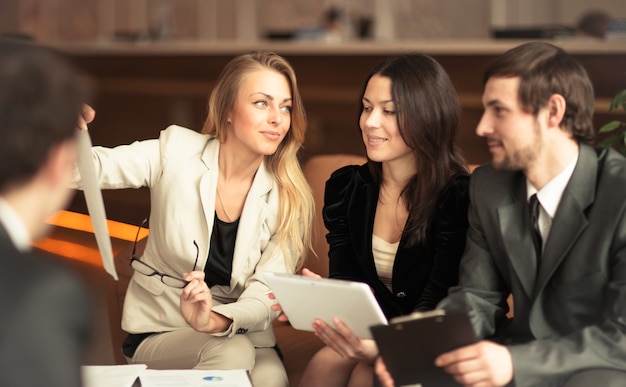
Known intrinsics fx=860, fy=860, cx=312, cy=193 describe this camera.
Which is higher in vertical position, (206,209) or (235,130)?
(235,130)

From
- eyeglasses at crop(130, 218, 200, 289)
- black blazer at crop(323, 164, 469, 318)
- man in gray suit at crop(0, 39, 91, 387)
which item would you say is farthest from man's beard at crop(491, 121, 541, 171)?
man in gray suit at crop(0, 39, 91, 387)

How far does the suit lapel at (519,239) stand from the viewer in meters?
2.26

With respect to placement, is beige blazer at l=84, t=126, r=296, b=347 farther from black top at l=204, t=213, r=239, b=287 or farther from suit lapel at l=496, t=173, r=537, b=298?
suit lapel at l=496, t=173, r=537, b=298

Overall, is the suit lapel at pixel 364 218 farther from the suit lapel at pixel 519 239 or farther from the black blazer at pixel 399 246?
the suit lapel at pixel 519 239

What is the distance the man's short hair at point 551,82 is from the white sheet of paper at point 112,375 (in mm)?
1242

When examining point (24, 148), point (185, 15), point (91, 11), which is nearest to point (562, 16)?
point (185, 15)

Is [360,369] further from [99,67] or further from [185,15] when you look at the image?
[185,15]

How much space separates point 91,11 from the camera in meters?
10.9

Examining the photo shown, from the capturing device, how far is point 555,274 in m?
2.24

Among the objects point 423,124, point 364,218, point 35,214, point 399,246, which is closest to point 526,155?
point 423,124

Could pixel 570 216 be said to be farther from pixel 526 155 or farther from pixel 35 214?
pixel 35 214

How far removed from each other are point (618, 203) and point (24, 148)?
4.89 ft

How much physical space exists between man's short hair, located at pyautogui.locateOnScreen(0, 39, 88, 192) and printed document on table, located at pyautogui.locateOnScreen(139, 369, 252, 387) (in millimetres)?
1166

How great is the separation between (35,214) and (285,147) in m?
1.63
